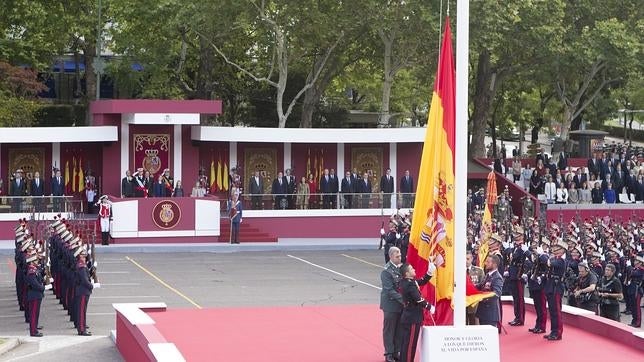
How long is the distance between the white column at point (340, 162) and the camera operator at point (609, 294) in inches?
826

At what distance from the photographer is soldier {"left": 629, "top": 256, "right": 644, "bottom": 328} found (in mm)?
22938

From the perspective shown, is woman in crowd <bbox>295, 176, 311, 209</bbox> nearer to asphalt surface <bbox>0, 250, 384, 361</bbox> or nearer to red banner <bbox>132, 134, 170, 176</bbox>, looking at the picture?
asphalt surface <bbox>0, 250, 384, 361</bbox>

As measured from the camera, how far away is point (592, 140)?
5369 centimetres

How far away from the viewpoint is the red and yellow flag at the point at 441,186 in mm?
15234

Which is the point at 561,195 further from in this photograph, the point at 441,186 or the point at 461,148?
the point at 461,148

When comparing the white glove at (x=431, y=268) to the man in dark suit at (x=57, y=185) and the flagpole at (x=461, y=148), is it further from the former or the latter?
the man in dark suit at (x=57, y=185)

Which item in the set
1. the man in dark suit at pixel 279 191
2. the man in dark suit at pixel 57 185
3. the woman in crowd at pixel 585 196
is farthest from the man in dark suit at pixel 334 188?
the woman in crowd at pixel 585 196

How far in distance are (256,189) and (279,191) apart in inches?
28.9

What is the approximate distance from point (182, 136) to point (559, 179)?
1367cm

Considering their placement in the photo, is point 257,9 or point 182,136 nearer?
point 182,136

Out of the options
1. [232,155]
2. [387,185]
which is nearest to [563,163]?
[387,185]

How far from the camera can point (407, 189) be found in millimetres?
40844

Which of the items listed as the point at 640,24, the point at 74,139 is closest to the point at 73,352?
the point at 74,139

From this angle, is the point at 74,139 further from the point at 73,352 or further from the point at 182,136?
the point at 73,352
